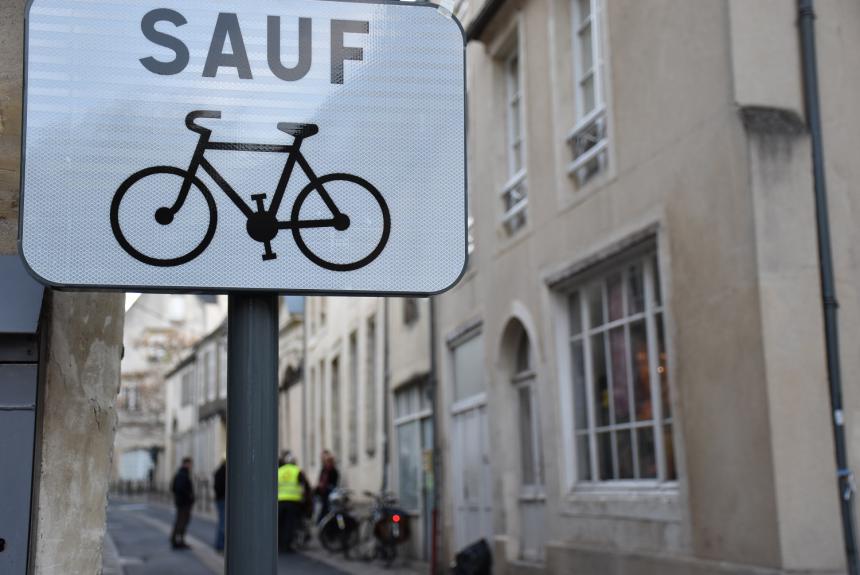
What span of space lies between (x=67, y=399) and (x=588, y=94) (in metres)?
8.74

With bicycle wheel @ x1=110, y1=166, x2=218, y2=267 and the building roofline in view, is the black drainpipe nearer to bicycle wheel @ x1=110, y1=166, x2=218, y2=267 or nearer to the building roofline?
the building roofline

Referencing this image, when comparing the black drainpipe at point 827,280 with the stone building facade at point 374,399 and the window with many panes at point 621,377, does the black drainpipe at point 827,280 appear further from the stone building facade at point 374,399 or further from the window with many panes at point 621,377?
the stone building facade at point 374,399

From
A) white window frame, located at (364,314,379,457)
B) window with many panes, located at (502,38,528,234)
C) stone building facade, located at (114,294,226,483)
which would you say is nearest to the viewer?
window with many panes, located at (502,38,528,234)

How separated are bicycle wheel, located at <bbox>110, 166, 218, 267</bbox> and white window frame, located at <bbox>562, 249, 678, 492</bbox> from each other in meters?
7.96

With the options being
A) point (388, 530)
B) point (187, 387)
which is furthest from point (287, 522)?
point (187, 387)

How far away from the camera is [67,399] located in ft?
13.8

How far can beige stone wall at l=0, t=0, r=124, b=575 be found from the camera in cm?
411

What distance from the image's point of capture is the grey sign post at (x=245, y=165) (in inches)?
84.3

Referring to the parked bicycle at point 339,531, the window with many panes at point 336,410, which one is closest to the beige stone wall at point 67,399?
the parked bicycle at point 339,531

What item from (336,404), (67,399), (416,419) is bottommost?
(67,399)

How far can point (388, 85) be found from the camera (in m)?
2.34

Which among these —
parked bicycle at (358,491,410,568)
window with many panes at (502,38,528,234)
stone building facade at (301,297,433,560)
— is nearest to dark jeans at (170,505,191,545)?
stone building facade at (301,297,433,560)

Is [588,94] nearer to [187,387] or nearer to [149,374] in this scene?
[187,387]

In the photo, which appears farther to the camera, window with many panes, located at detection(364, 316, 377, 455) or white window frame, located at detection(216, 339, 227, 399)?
white window frame, located at detection(216, 339, 227, 399)
